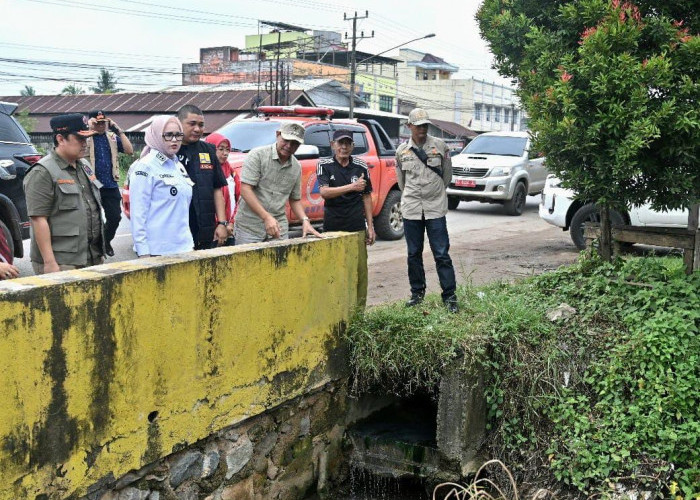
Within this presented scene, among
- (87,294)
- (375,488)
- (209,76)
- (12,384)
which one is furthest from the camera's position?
(209,76)

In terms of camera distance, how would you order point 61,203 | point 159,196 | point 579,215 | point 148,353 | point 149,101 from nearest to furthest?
1. point 148,353
2. point 61,203
3. point 159,196
4. point 579,215
5. point 149,101

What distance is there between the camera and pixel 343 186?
21.1 ft

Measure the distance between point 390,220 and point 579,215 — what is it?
2.90 m

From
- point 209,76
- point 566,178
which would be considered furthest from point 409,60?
point 566,178

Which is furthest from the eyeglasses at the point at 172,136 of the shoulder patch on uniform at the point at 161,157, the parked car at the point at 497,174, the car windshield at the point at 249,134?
the parked car at the point at 497,174

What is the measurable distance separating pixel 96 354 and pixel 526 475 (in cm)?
309

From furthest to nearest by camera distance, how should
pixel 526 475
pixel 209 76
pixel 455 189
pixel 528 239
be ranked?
pixel 209 76 < pixel 455 189 < pixel 528 239 < pixel 526 475

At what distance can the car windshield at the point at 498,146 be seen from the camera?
54.4 ft

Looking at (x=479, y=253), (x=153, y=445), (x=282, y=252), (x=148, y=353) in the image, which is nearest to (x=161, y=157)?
(x=282, y=252)

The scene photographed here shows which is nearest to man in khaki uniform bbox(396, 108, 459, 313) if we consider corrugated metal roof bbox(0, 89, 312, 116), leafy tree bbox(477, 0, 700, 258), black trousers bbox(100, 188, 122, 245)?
leafy tree bbox(477, 0, 700, 258)

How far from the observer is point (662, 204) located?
19.0 ft

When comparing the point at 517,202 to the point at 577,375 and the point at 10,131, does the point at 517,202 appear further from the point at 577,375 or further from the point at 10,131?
the point at 577,375

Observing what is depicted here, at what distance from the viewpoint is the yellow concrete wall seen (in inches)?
129

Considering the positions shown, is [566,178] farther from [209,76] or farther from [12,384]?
[209,76]
